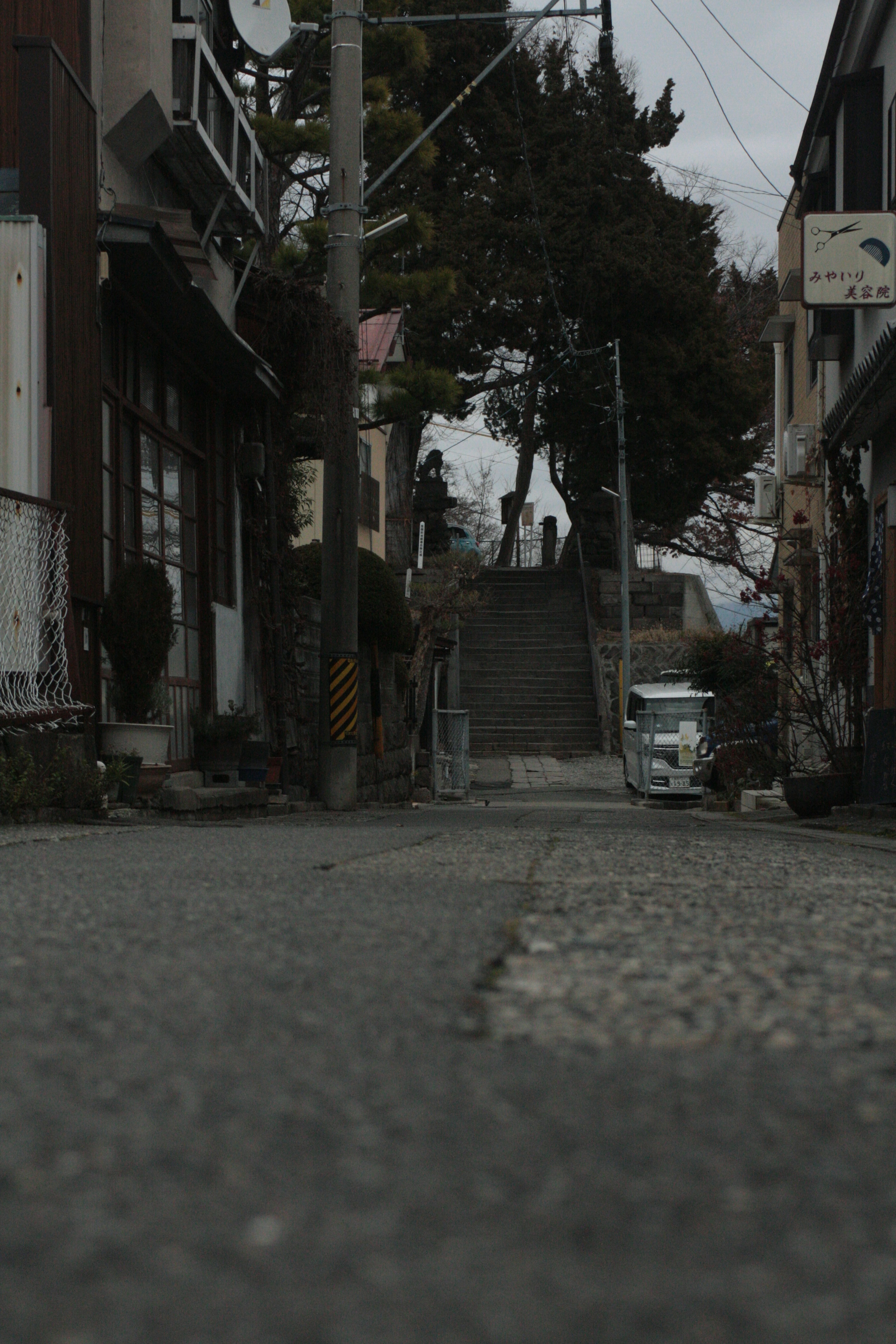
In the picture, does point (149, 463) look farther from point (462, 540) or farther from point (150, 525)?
point (462, 540)

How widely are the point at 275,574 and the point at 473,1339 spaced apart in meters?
13.4

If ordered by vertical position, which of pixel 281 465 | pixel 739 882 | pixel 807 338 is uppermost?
pixel 807 338

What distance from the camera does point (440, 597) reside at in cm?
2336

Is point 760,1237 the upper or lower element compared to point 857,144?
lower

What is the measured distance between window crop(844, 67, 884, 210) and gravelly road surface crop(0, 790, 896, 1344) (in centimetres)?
1084

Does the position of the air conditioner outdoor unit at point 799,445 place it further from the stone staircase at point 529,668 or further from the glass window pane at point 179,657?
the stone staircase at point 529,668

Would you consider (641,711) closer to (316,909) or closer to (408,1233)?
(316,909)

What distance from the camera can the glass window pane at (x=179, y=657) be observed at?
1158 cm

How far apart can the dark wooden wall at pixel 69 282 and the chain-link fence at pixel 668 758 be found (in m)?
13.2

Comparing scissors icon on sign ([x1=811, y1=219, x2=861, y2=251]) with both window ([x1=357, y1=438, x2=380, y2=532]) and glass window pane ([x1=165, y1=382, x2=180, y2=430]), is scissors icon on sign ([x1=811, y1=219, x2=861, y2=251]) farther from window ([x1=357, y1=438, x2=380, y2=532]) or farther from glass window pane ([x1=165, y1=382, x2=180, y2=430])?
window ([x1=357, y1=438, x2=380, y2=532])

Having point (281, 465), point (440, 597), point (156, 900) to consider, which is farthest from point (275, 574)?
point (156, 900)

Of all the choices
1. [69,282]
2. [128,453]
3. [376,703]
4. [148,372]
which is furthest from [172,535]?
[376,703]

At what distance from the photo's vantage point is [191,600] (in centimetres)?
1247

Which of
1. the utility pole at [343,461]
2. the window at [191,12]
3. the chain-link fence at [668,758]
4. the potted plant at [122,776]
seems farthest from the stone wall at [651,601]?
the potted plant at [122,776]
